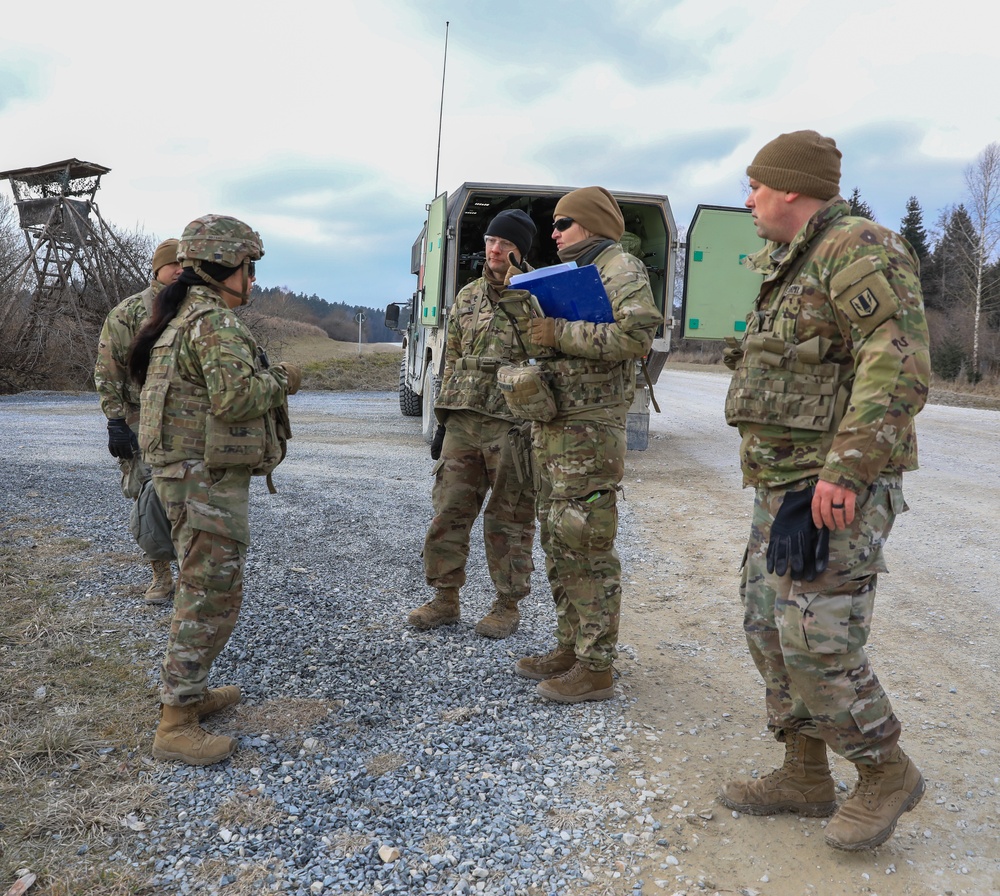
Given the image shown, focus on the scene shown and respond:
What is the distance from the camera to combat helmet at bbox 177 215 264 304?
9.38 ft

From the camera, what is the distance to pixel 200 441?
2826 mm

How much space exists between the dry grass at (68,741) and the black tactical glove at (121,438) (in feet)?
2.69

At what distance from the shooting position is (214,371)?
8.97ft

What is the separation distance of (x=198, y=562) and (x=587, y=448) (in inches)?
58.7

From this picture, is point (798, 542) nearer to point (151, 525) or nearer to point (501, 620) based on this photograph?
point (501, 620)

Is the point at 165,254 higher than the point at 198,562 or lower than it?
higher

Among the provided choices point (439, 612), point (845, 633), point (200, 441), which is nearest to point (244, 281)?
point (200, 441)

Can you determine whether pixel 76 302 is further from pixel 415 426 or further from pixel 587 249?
pixel 587 249

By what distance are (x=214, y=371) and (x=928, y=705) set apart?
310cm

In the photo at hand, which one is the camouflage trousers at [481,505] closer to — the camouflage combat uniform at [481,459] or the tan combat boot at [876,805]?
→ the camouflage combat uniform at [481,459]

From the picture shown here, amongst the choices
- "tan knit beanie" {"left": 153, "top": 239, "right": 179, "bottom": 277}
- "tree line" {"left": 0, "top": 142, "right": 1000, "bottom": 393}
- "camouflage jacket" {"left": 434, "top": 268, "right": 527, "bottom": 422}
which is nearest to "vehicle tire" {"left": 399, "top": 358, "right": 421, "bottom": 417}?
"tree line" {"left": 0, "top": 142, "right": 1000, "bottom": 393}

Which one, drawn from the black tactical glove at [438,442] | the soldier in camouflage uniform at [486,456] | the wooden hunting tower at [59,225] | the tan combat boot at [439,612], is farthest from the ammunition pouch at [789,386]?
the wooden hunting tower at [59,225]

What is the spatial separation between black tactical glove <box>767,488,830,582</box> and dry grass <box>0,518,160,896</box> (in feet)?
6.28

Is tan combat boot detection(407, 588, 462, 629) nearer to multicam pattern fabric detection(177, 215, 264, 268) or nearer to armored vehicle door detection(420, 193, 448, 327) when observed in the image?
multicam pattern fabric detection(177, 215, 264, 268)
